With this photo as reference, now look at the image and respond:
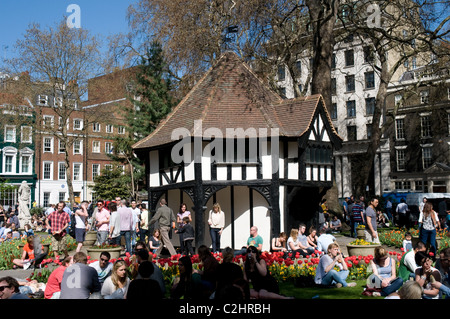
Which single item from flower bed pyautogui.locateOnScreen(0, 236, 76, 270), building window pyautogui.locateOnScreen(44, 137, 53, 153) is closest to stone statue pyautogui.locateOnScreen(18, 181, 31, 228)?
flower bed pyautogui.locateOnScreen(0, 236, 76, 270)

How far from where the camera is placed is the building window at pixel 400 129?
56.4 metres

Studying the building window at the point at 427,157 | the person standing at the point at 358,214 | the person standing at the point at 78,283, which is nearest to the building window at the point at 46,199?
the building window at the point at 427,157

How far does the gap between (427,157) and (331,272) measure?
45.5 metres

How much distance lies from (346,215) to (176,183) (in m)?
10.6

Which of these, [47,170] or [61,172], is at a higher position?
[47,170]

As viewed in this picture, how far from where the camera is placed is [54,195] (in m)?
64.4

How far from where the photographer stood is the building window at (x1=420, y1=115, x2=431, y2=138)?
54.6 metres

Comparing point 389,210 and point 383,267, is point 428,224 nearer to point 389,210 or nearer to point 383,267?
point 383,267

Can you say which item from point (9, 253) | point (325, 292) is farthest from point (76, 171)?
point (325, 292)

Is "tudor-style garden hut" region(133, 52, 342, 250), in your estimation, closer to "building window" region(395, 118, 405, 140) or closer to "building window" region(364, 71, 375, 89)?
"building window" region(395, 118, 405, 140)

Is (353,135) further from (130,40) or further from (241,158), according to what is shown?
(241,158)

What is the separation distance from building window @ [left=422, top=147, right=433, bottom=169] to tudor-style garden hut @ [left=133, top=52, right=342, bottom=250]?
34.5 m

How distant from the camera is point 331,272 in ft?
41.6

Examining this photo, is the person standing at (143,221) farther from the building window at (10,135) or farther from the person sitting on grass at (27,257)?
the building window at (10,135)
